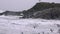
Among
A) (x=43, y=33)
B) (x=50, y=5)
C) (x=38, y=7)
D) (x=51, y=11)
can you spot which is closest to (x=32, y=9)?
(x=38, y=7)

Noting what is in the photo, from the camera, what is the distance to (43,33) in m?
2.99

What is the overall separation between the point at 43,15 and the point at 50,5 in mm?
2119

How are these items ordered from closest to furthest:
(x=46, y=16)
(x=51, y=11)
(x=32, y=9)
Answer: (x=46, y=16)
(x=51, y=11)
(x=32, y=9)

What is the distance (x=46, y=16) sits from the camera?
7.11 meters

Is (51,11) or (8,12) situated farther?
(8,12)

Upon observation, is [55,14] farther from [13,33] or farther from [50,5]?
[13,33]

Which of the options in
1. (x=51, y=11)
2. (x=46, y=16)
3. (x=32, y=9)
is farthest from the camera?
(x=32, y=9)

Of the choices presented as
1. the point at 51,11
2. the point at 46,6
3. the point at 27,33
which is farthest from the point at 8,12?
the point at 27,33

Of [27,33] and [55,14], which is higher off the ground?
[27,33]

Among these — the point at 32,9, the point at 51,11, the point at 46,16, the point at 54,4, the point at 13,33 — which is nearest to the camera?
the point at 13,33

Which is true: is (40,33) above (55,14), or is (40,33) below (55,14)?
above

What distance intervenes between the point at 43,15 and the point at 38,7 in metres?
2.39

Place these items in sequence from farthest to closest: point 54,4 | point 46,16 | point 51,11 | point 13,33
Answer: point 54,4 < point 51,11 < point 46,16 < point 13,33

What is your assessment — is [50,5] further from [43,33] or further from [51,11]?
[43,33]
